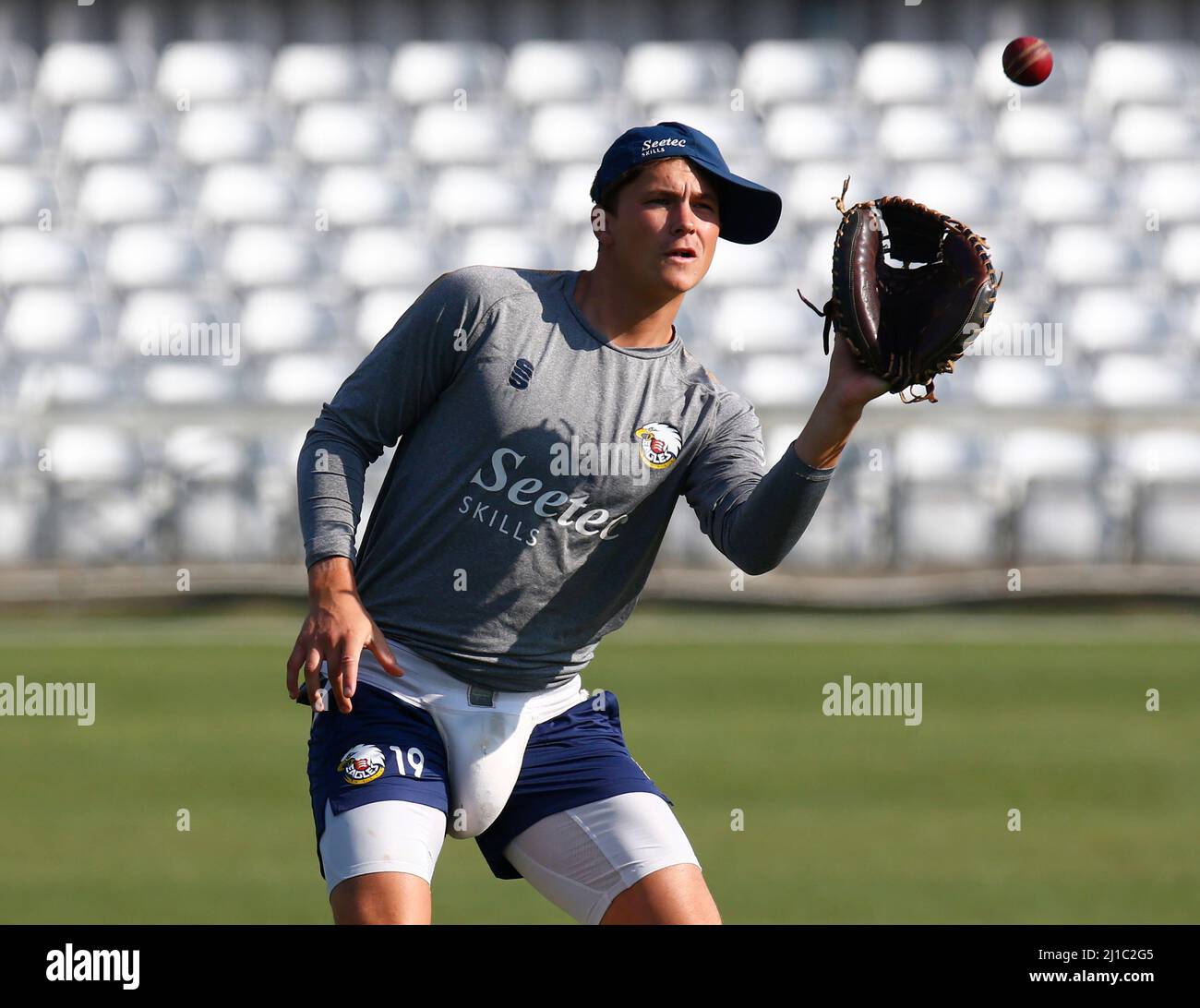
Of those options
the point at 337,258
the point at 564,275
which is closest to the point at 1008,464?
the point at 337,258

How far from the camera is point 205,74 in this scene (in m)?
18.8

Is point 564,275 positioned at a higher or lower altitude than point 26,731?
higher

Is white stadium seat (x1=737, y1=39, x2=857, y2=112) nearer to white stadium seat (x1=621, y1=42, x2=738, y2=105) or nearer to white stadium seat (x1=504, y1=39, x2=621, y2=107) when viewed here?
white stadium seat (x1=621, y1=42, x2=738, y2=105)

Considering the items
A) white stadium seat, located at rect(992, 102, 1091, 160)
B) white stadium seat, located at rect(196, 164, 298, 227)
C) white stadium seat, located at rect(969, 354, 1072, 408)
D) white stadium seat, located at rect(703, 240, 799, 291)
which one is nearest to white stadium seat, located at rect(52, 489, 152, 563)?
white stadium seat, located at rect(196, 164, 298, 227)

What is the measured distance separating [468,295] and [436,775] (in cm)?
105

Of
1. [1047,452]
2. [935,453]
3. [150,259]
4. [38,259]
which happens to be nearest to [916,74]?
[1047,452]

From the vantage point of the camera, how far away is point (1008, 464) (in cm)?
1504

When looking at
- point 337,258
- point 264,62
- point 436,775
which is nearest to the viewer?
point 436,775

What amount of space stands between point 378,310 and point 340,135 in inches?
106

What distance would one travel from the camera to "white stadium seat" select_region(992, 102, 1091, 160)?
61.5ft

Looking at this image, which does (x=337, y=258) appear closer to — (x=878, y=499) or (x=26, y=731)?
(x=878, y=499)

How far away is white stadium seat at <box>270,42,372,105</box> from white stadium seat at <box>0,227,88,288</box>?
2.88m

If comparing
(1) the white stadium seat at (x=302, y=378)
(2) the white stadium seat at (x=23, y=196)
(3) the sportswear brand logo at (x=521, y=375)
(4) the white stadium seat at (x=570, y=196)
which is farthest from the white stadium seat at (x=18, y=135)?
(3) the sportswear brand logo at (x=521, y=375)
